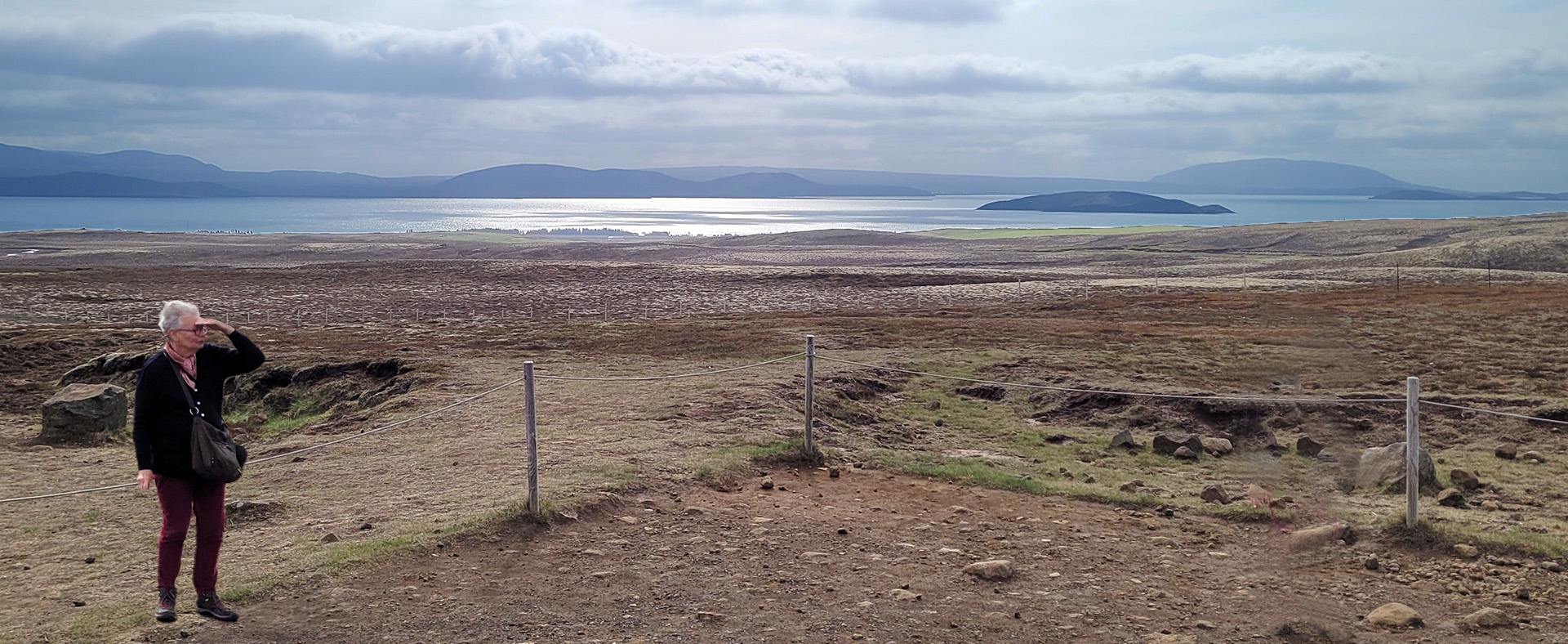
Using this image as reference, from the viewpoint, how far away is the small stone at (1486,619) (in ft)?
20.6

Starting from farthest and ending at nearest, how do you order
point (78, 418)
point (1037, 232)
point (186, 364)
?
1. point (1037, 232)
2. point (78, 418)
3. point (186, 364)

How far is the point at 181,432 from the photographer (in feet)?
19.2

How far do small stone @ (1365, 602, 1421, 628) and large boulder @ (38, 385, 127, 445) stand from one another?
13.4m

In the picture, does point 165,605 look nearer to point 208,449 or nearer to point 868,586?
point 208,449

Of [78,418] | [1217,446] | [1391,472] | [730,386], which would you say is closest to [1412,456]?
[1391,472]

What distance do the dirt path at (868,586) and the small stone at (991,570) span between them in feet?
0.25

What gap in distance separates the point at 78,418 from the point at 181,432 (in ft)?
28.2

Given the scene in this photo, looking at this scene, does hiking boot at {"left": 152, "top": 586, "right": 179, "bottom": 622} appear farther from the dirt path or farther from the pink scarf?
the pink scarf

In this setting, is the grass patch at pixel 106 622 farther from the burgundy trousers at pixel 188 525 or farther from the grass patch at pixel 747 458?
the grass patch at pixel 747 458

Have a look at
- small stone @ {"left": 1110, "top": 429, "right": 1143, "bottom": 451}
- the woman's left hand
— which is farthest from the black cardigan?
small stone @ {"left": 1110, "top": 429, "right": 1143, "bottom": 451}

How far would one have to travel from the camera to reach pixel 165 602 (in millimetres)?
6027

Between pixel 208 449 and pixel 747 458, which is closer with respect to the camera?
pixel 208 449

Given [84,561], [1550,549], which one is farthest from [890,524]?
[84,561]

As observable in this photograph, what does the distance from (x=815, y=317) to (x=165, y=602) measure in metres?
22.6
